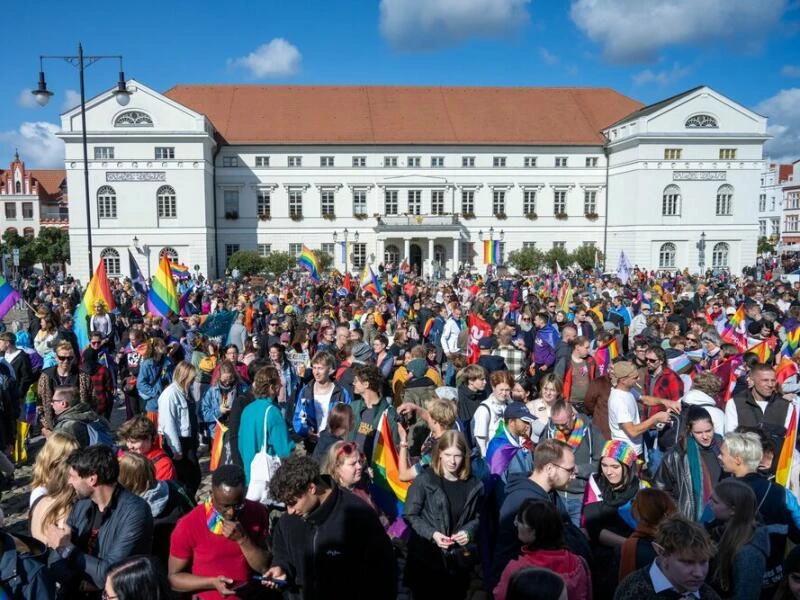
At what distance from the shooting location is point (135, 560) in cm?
286

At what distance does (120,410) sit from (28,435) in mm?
1868

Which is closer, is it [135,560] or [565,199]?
[135,560]

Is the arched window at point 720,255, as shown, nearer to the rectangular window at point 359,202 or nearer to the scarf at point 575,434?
the rectangular window at point 359,202

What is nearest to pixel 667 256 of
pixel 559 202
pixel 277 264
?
pixel 559 202

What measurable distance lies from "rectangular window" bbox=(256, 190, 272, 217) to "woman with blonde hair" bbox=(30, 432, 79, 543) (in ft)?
145

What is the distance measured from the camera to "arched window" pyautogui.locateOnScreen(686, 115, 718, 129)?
4434cm

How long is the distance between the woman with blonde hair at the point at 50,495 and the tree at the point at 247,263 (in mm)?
38637

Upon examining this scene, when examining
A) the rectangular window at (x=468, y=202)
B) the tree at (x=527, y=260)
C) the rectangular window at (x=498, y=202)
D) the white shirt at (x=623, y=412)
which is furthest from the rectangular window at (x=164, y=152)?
the white shirt at (x=623, y=412)

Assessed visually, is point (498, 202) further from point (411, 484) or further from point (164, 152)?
point (411, 484)

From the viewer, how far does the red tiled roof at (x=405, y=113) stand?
4750 cm

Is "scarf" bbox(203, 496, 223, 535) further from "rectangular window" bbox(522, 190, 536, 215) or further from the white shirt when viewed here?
"rectangular window" bbox(522, 190, 536, 215)

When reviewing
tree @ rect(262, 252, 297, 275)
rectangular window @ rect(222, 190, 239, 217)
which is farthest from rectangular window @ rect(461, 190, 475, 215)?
rectangular window @ rect(222, 190, 239, 217)

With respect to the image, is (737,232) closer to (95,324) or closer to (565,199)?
(565,199)

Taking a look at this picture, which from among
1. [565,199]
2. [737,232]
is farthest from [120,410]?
[737,232]
